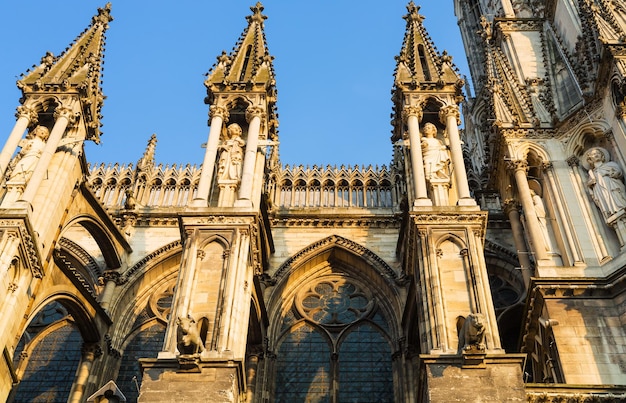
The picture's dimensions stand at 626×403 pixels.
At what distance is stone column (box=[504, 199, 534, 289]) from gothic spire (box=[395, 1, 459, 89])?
3.45 meters

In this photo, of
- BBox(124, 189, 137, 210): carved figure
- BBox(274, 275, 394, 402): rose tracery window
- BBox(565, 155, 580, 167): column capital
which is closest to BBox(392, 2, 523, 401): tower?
BBox(274, 275, 394, 402): rose tracery window

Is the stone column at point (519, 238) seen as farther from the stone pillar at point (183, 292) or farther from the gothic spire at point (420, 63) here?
the stone pillar at point (183, 292)

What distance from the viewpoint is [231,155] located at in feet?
54.6

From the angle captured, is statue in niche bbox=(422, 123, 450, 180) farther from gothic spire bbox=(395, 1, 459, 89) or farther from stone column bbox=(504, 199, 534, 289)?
stone column bbox=(504, 199, 534, 289)

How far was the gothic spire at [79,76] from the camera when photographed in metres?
17.4

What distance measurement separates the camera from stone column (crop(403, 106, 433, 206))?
49.1 ft

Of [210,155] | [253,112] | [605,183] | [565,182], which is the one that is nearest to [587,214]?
[605,183]

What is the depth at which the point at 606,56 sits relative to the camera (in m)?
17.1

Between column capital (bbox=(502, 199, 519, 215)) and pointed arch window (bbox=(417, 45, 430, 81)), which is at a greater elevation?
pointed arch window (bbox=(417, 45, 430, 81))

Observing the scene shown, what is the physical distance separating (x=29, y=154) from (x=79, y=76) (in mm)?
2840

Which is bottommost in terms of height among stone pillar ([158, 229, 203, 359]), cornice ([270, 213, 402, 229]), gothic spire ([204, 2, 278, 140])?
stone pillar ([158, 229, 203, 359])

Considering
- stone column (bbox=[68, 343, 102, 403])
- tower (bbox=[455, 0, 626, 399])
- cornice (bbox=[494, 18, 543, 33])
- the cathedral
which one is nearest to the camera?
the cathedral

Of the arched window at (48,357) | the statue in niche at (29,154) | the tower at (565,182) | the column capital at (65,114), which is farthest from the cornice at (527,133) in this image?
the arched window at (48,357)

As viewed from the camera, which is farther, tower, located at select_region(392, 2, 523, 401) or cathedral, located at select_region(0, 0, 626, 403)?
cathedral, located at select_region(0, 0, 626, 403)
